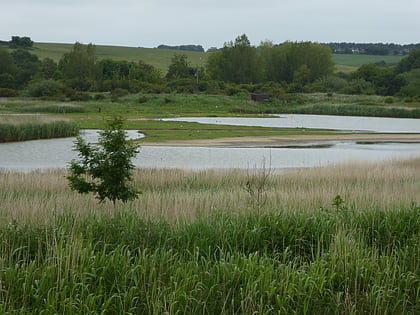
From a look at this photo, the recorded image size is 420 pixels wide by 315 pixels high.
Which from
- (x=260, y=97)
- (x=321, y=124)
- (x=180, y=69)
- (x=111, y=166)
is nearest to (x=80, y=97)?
(x=260, y=97)

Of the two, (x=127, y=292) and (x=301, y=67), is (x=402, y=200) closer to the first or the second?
(x=127, y=292)

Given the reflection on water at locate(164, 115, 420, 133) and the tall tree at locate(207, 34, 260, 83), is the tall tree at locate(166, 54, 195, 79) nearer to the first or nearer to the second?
the tall tree at locate(207, 34, 260, 83)

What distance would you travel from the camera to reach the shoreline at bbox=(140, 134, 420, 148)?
37.2 metres

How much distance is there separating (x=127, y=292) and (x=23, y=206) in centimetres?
520

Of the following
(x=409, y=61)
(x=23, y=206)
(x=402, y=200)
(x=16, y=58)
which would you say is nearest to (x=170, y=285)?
(x=23, y=206)

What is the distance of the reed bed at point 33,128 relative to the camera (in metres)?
38.3

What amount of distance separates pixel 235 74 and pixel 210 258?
377ft

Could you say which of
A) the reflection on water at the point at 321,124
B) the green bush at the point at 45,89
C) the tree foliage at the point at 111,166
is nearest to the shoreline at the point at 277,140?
the reflection on water at the point at 321,124

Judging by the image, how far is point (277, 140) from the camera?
4059cm

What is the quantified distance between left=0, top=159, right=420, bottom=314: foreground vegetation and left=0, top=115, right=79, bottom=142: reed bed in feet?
90.6

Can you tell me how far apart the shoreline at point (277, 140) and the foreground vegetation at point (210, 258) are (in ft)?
79.7

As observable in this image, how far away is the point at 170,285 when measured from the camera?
24.8 feet

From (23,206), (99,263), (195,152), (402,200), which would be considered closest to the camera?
(99,263)

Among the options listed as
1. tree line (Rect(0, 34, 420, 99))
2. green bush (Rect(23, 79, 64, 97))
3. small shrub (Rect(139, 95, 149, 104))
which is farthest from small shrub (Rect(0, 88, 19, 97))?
small shrub (Rect(139, 95, 149, 104))
